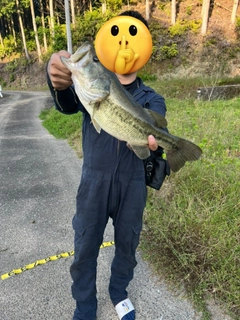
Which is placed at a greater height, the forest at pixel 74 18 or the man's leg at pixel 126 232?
the man's leg at pixel 126 232

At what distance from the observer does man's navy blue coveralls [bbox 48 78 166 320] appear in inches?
66.7

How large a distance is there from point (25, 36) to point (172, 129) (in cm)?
2976

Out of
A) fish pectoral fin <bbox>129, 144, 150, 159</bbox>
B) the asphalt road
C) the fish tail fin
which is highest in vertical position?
fish pectoral fin <bbox>129, 144, 150, 159</bbox>

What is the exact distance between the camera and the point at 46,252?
2.71 metres

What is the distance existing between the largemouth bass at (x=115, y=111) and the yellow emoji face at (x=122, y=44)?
25cm

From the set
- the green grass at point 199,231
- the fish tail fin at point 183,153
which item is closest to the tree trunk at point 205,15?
the green grass at point 199,231

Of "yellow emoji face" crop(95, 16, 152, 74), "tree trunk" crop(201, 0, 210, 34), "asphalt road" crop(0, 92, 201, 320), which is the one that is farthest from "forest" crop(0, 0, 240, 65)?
"yellow emoji face" crop(95, 16, 152, 74)

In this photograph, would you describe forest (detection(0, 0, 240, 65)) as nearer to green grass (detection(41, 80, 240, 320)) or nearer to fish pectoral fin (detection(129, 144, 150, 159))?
green grass (detection(41, 80, 240, 320))

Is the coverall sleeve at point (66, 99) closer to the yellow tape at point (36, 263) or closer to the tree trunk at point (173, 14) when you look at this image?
the yellow tape at point (36, 263)

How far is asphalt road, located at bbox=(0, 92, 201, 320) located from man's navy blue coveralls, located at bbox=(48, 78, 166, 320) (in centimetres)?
38

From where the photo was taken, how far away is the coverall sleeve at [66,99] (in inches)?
59.2

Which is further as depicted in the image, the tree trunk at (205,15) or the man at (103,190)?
the tree trunk at (205,15)

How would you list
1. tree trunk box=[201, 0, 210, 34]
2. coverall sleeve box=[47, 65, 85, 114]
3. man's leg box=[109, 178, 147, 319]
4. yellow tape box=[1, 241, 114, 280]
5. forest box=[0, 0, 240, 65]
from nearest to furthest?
1. coverall sleeve box=[47, 65, 85, 114]
2. man's leg box=[109, 178, 147, 319]
3. yellow tape box=[1, 241, 114, 280]
4. tree trunk box=[201, 0, 210, 34]
5. forest box=[0, 0, 240, 65]

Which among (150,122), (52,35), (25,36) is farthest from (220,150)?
(25,36)
